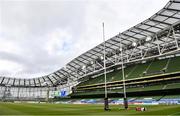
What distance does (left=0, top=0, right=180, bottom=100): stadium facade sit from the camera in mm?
42500

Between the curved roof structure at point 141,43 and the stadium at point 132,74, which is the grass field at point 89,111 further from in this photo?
the curved roof structure at point 141,43

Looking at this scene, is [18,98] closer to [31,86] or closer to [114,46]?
[31,86]

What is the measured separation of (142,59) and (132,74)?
1043cm

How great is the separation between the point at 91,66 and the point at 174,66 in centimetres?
3686

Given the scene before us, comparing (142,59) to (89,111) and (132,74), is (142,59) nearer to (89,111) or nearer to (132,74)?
(132,74)

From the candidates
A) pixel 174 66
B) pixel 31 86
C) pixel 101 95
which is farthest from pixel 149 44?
pixel 31 86

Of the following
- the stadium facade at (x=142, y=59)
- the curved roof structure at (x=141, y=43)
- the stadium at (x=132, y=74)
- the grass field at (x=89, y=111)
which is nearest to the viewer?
the grass field at (x=89, y=111)

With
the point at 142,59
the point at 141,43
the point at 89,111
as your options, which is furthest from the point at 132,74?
the point at 89,111

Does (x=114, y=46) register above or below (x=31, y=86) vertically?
above

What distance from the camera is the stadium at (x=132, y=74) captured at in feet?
99.1

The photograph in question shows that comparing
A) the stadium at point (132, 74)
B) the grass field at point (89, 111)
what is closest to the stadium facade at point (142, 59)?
the stadium at point (132, 74)

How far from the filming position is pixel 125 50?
59.5 metres

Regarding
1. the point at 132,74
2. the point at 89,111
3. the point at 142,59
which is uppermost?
Result: the point at 142,59

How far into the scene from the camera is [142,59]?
5272cm
